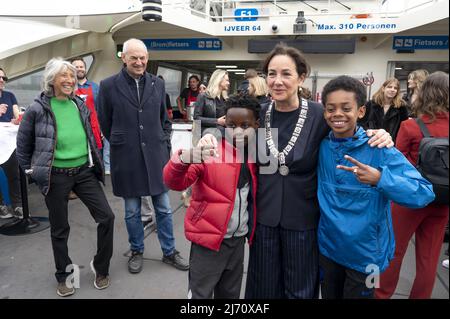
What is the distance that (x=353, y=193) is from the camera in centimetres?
155

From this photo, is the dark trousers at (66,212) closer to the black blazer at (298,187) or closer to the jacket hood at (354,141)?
the black blazer at (298,187)

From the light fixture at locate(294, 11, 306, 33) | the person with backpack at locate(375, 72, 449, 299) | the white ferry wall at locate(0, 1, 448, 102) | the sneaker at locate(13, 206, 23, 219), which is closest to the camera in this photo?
the person with backpack at locate(375, 72, 449, 299)

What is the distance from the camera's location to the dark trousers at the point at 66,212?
2.63 m

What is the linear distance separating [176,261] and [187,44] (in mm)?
7510

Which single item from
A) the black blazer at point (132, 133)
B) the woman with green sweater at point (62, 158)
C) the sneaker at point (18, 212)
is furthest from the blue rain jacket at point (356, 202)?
the sneaker at point (18, 212)

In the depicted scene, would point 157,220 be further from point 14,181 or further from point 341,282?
point 14,181

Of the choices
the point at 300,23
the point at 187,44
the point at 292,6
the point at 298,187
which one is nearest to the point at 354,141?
the point at 298,187

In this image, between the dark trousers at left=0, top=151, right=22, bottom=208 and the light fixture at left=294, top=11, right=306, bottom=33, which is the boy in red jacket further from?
the light fixture at left=294, top=11, right=306, bottom=33

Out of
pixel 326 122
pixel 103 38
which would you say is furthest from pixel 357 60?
pixel 326 122

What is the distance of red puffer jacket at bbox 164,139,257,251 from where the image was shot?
1.67 meters

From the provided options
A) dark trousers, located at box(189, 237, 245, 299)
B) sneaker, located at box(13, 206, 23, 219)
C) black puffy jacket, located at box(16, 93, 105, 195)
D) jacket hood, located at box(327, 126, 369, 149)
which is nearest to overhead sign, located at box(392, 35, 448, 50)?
jacket hood, located at box(327, 126, 369, 149)

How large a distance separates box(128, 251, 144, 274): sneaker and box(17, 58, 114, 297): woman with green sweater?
24cm
